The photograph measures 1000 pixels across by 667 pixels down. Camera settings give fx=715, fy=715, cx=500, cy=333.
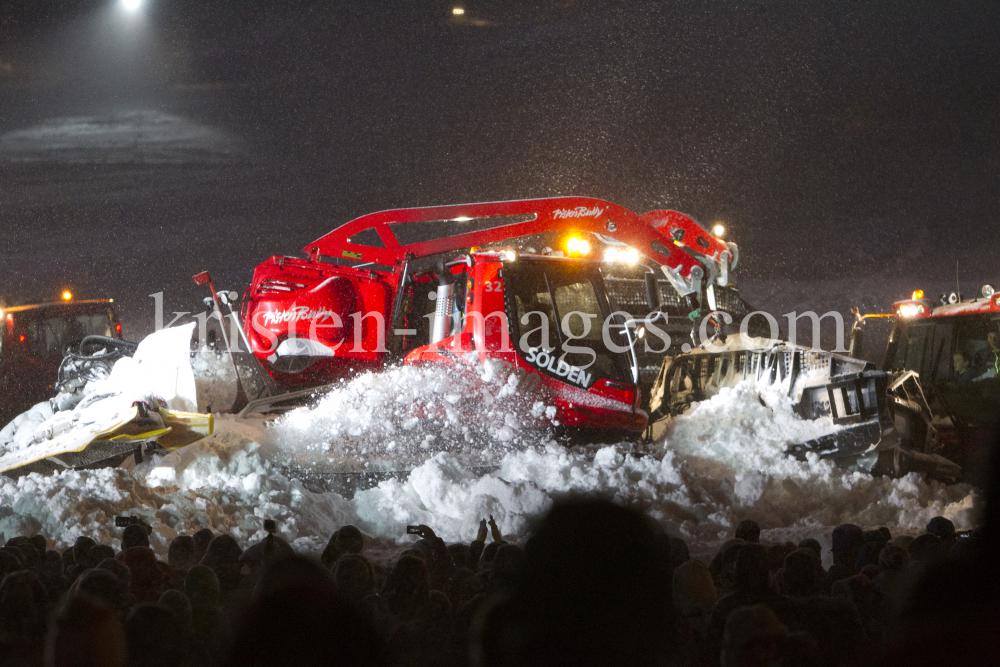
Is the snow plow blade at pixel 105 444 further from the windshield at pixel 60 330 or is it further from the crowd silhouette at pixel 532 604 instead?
the windshield at pixel 60 330

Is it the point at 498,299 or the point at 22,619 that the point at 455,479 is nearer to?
the point at 498,299

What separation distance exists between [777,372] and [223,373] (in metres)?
5.75

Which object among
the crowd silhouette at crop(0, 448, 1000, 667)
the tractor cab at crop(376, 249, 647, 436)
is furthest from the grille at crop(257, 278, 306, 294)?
the crowd silhouette at crop(0, 448, 1000, 667)

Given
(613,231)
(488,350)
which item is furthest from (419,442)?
(613,231)

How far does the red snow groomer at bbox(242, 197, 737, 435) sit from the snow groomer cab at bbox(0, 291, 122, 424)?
493cm

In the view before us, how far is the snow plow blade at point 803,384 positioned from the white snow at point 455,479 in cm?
23

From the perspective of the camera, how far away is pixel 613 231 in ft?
25.5

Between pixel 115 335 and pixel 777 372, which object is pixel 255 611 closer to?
pixel 777 372

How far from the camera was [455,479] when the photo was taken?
5.57m

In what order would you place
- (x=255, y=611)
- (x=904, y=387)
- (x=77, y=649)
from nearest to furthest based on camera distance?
(x=255, y=611)
(x=77, y=649)
(x=904, y=387)

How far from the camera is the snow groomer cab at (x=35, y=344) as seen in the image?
1028 centimetres

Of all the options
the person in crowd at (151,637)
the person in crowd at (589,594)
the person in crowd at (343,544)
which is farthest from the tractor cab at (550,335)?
the person in crowd at (589,594)

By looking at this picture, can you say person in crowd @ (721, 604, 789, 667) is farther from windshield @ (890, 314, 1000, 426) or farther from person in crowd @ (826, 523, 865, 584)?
windshield @ (890, 314, 1000, 426)

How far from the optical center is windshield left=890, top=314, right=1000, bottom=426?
23.8 feet
